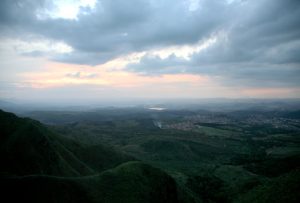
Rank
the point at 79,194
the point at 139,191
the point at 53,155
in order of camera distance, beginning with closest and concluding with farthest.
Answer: the point at 79,194 < the point at 139,191 < the point at 53,155

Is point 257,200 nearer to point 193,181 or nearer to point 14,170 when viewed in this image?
point 193,181

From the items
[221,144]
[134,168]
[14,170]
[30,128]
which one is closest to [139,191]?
[134,168]

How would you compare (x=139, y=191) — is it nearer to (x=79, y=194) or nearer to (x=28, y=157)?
(x=79, y=194)

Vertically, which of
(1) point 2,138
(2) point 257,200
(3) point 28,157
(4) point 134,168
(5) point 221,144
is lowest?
(5) point 221,144

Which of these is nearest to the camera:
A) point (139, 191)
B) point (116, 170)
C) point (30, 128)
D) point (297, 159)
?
point (139, 191)

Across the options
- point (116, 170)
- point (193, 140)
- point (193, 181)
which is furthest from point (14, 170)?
point (193, 140)

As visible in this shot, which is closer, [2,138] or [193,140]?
[2,138]

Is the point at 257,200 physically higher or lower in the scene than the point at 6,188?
lower
